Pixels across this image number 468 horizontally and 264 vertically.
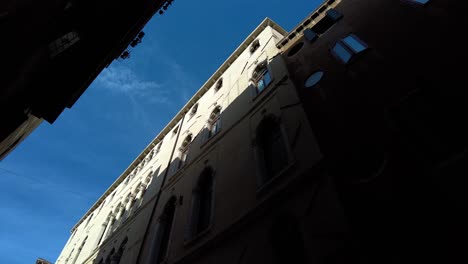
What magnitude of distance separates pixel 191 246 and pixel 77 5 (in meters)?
7.98

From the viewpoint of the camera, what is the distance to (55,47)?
835 centimetres

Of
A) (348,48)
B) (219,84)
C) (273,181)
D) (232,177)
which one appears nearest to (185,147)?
(219,84)

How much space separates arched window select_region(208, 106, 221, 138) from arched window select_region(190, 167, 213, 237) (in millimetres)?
2862

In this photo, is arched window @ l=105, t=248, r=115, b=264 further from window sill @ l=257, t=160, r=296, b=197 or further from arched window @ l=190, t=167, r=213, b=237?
window sill @ l=257, t=160, r=296, b=197

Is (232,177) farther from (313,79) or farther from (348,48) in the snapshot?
(348,48)

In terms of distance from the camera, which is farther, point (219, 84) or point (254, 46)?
point (219, 84)

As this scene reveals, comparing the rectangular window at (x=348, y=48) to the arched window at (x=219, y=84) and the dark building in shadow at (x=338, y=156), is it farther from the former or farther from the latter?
the arched window at (x=219, y=84)

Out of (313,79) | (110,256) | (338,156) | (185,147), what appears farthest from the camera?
(185,147)

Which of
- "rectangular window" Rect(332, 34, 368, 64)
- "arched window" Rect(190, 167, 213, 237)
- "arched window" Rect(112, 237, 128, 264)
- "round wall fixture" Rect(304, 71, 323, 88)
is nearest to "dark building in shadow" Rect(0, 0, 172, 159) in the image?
"arched window" Rect(190, 167, 213, 237)

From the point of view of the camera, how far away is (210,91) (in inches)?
740

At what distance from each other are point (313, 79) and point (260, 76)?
4.25 metres

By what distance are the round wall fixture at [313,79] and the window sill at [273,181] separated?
10.1ft

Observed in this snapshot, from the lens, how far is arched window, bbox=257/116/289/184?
8.23 m

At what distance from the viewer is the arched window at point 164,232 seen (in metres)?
11.2
